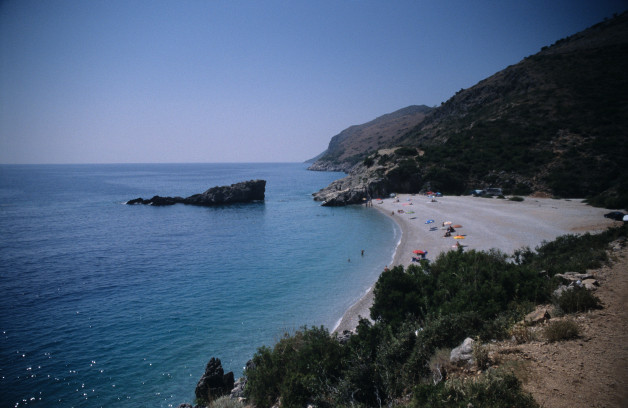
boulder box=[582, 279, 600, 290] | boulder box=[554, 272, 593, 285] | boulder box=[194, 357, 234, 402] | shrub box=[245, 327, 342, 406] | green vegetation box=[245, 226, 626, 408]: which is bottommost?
boulder box=[194, 357, 234, 402]

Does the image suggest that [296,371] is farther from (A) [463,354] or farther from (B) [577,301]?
(B) [577,301]

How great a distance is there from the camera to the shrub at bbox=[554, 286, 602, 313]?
25.1ft

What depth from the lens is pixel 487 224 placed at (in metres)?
29.3

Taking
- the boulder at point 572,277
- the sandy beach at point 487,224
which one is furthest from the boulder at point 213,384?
the boulder at point 572,277

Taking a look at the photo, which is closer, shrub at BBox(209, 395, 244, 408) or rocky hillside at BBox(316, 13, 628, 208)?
shrub at BBox(209, 395, 244, 408)

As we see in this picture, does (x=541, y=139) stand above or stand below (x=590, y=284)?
above

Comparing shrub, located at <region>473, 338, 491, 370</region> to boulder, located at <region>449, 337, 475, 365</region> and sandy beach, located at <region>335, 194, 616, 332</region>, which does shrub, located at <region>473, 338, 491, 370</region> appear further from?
sandy beach, located at <region>335, 194, 616, 332</region>

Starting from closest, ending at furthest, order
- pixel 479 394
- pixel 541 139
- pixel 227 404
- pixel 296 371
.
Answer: pixel 479 394 < pixel 296 371 < pixel 227 404 < pixel 541 139

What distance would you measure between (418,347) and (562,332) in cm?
330

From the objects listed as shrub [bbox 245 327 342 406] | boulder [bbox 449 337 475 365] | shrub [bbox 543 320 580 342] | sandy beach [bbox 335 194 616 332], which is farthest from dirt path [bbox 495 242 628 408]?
sandy beach [bbox 335 194 616 332]

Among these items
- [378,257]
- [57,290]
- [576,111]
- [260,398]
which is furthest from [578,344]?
[576,111]

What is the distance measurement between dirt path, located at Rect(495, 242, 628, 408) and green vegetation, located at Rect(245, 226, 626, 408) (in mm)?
372

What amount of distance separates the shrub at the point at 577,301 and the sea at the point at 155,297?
418 inches

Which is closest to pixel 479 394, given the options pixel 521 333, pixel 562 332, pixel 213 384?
pixel 521 333
